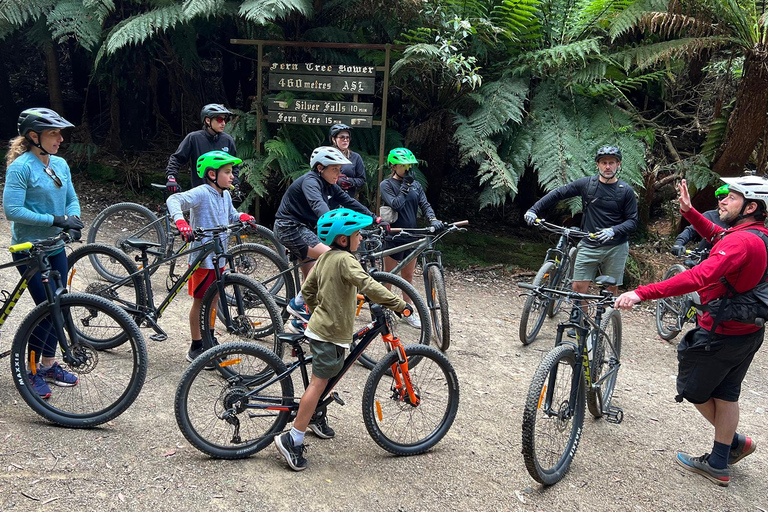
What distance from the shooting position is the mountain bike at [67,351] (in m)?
3.97

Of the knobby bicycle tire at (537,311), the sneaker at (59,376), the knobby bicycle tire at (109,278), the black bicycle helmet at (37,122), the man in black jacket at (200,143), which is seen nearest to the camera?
the black bicycle helmet at (37,122)

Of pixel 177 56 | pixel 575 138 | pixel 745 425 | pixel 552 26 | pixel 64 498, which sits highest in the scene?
pixel 552 26

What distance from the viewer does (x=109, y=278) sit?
600 centimetres

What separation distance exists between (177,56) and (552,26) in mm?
5577

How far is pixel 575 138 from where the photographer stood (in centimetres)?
830

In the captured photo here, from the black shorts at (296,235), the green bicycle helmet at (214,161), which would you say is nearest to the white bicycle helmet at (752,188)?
the black shorts at (296,235)

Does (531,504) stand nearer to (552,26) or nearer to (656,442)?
(656,442)

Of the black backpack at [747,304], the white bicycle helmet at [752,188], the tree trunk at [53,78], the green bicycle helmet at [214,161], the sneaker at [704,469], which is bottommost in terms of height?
the sneaker at [704,469]

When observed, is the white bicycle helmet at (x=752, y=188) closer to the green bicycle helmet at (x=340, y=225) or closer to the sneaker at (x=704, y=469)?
the sneaker at (x=704, y=469)

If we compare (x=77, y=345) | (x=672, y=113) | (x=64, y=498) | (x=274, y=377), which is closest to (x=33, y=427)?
(x=77, y=345)

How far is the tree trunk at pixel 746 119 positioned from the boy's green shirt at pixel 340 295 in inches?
263

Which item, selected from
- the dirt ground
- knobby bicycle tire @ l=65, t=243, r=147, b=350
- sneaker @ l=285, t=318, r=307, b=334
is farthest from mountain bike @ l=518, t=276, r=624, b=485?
knobby bicycle tire @ l=65, t=243, r=147, b=350

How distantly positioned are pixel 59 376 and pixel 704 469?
4.38 meters

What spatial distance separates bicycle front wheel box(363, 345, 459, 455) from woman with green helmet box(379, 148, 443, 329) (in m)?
2.18
